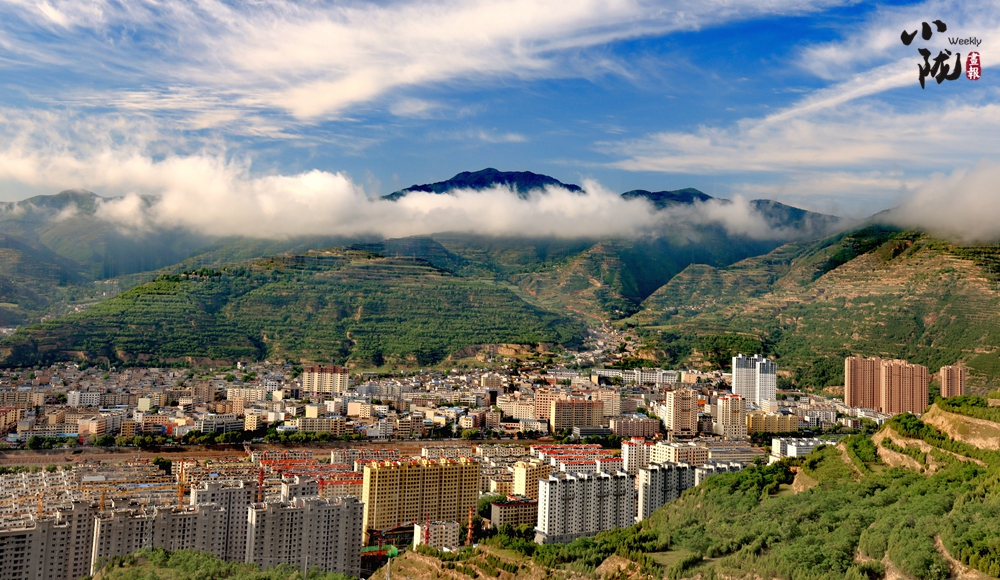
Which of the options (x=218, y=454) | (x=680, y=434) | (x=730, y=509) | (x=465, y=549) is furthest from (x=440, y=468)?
(x=680, y=434)

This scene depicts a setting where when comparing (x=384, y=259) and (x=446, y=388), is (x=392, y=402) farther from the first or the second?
(x=384, y=259)

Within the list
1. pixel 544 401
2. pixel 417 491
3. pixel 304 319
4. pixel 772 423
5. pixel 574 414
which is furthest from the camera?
pixel 304 319

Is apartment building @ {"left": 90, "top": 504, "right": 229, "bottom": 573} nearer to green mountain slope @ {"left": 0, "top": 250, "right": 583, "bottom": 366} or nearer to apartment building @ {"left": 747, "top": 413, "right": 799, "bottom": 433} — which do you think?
apartment building @ {"left": 747, "top": 413, "right": 799, "bottom": 433}

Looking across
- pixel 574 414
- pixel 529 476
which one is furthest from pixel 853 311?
pixel 529 476

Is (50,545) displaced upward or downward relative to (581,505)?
downward

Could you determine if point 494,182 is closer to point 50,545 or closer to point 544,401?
point 544,401

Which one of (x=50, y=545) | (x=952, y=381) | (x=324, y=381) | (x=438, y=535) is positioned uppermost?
(x=952, y=381)

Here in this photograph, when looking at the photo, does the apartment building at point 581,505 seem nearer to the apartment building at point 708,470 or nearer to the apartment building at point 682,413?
the apartment building at point 708,470

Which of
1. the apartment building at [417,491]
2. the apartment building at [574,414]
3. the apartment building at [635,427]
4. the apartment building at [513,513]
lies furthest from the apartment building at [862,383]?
the apartment building at [417,491]

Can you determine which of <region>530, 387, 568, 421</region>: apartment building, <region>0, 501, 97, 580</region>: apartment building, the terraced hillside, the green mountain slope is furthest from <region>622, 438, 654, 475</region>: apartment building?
the green mountain slope
